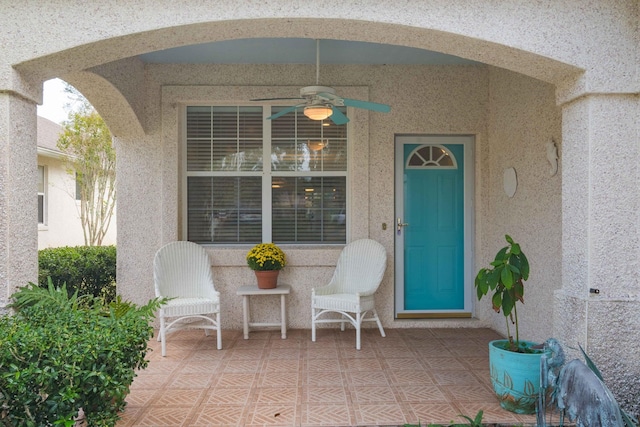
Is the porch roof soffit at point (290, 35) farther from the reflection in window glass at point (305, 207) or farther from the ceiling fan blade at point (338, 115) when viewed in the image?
the reflection in window glass at point (305, 207)

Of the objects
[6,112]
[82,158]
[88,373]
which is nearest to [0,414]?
[88,373]

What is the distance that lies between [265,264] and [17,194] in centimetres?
253

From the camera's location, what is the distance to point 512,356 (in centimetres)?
294

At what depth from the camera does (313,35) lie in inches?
117

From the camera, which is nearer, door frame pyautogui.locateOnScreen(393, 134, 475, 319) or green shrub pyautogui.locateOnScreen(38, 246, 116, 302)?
door frame pyautogui.locateOnScreen(393, 134, 475, 319)

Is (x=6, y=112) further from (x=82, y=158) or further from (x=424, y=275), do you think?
(x=82, y=158)

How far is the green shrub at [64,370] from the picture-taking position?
6.85 ft

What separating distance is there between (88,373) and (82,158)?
734 cm

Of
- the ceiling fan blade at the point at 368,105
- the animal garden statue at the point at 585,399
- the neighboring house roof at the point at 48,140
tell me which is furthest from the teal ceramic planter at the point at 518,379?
the neighboring house roof at the point at 48,140

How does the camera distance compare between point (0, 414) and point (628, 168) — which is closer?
point (0, 414)

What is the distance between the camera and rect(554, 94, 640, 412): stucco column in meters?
2.71

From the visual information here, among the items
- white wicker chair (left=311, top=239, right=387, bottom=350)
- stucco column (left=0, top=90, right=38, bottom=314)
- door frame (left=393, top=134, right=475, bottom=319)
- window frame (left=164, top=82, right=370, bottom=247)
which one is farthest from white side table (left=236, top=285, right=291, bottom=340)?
stucco column (left=0, top=90, right=38, bottom=314)

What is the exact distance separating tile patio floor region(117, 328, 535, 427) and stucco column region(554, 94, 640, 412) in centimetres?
63

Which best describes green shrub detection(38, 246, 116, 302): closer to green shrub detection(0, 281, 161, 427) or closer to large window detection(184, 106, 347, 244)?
large window detection(184, 106, 347, 244)
